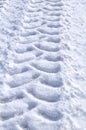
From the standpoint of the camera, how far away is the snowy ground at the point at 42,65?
7.61ft

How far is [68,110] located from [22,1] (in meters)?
2.33

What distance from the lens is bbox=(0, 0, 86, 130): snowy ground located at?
232cm

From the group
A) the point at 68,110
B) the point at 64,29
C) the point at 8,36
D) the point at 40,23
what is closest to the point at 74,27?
the point at 64,29

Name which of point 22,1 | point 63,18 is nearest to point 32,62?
point 63,18

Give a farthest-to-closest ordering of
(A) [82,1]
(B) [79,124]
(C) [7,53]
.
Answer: (A) [82,1] < (C) [7,53] < (B) [79,124]

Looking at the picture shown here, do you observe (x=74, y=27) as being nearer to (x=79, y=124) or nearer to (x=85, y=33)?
(x=85, y=33)

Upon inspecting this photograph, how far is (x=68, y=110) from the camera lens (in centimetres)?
Answer: 234

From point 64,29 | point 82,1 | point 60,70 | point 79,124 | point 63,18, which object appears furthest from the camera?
point 82,1

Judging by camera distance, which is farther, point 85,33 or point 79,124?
point 85,33

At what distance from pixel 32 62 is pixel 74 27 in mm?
853

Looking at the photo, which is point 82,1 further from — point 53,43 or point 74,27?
point 53,43

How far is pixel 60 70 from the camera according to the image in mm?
2809

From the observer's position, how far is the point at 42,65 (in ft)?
9.63

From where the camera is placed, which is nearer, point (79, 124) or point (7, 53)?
point (79, 124)
